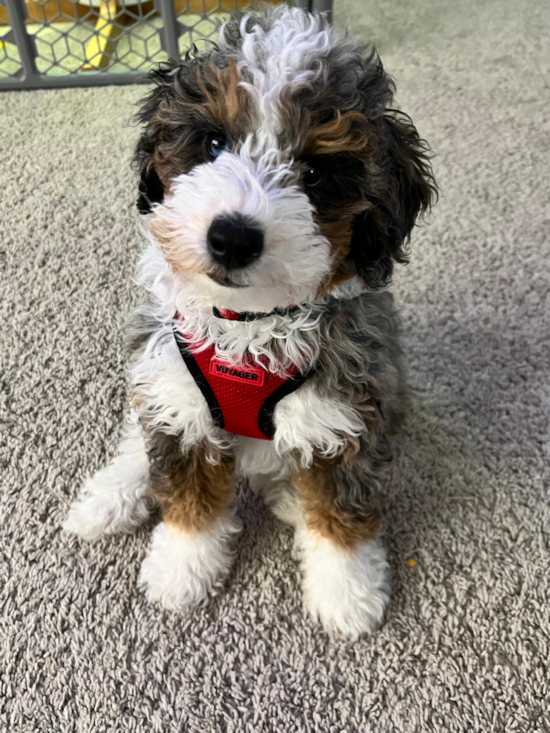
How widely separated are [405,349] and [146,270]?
911 mm

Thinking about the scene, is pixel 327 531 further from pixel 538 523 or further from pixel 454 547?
pixel 538 523

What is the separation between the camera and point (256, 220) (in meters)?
0.85

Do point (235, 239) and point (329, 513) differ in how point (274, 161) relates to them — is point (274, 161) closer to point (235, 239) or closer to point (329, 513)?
point (235, 239)

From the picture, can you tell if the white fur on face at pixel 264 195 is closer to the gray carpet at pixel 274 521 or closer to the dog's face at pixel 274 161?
the dog's face at pixel 274 161

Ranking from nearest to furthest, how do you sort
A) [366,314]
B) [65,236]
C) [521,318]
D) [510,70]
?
[366,314] < [521,318] < [65,236] < [510,70]

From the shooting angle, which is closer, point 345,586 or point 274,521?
point 345,586

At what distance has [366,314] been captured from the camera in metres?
1.16

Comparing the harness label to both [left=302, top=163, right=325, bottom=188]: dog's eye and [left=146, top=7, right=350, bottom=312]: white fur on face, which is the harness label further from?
[left=302, top=163, right=325, bottom=188]: dog's eye

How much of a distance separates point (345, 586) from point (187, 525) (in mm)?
356

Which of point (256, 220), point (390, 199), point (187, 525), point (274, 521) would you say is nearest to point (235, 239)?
point (256, 220)

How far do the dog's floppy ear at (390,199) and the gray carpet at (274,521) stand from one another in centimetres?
69

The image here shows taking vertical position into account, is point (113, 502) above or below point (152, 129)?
below

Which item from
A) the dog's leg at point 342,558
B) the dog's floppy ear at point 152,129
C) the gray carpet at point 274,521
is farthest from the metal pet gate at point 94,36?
the dog's leg at point 342,558

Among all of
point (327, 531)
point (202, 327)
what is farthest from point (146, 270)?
point (327, 531)
